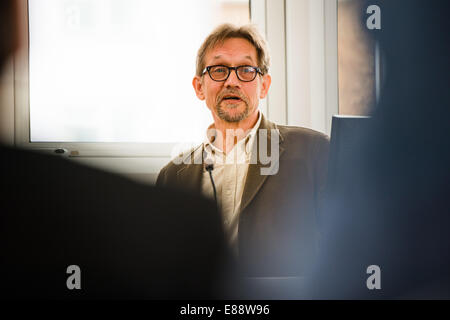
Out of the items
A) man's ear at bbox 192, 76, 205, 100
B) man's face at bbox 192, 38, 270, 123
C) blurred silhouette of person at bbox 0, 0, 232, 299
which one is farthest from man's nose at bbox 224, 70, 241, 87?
blurred silhouette of person at bbox 0, 0, 232, 299

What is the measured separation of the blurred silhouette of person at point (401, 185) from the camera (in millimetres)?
487

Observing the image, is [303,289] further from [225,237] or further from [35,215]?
[35,215]

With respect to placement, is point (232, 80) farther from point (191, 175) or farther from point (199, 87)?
point (191, 175)

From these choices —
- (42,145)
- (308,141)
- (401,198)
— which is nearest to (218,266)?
(401,198)

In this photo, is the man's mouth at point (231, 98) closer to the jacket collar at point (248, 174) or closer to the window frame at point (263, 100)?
the jacket collar at point (248, 174)

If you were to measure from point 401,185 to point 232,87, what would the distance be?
1.69 ft

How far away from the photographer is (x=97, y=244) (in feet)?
2.08

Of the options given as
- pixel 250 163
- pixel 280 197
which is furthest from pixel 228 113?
pixel 280 197

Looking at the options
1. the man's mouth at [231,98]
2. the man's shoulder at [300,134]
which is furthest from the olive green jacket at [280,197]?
the man's mouth at [231,98]

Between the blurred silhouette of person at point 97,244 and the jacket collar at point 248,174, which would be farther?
the jacket collar at point 248,174

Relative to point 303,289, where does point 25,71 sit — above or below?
above

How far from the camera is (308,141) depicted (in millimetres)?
959
